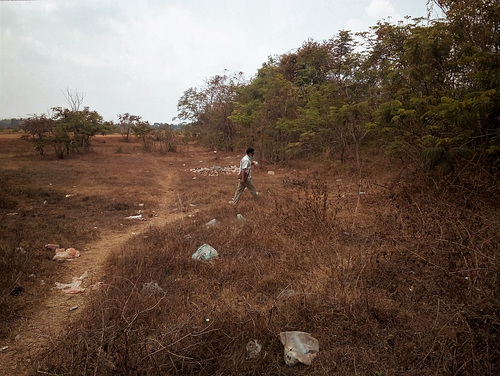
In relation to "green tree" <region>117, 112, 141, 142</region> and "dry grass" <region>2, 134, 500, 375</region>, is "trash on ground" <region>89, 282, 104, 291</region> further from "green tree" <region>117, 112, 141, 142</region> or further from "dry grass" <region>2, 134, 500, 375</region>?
"green tree" <region>117, 112, 141, 142</region>

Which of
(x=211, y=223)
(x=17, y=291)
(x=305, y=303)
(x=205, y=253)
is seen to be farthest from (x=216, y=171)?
(x=305, y=303)

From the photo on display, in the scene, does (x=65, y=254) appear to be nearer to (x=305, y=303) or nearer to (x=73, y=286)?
(x=73, y=286)

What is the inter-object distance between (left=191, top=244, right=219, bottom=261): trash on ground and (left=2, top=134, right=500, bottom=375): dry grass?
135 mm

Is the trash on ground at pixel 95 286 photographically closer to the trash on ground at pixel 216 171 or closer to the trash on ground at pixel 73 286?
the trash on ground at pixel 73 286

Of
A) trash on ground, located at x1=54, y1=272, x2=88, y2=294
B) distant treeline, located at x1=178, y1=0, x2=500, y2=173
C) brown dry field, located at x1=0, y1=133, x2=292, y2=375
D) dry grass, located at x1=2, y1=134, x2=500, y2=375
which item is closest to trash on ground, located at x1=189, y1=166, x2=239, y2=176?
brown dry field, located at x1=0, y1=133, x2=292, y2=375

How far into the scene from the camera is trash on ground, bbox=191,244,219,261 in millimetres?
4133

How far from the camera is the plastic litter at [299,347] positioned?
2.20 meters

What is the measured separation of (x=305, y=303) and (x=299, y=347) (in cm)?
51

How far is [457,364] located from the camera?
6.34 feet

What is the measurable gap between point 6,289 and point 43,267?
2.68 ft

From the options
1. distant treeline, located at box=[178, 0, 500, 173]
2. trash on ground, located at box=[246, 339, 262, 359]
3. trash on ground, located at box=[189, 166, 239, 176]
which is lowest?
trash on ground, located at box=[246, 339, 262, 359]

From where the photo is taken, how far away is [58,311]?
10.4ft

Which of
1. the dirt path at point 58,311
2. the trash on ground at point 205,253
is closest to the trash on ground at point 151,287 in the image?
the dirt path at point 58,311

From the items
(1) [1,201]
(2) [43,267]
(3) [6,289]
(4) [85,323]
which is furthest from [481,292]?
(1) [1,201]
